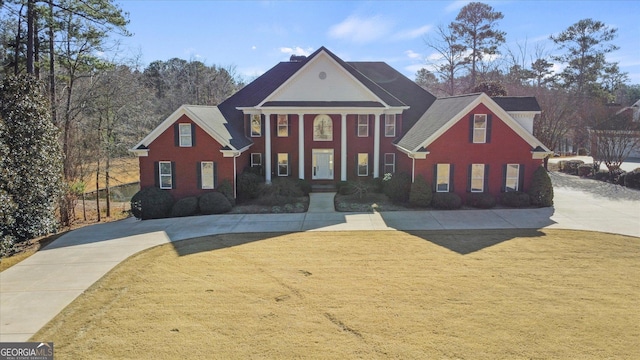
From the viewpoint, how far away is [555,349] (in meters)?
8.24

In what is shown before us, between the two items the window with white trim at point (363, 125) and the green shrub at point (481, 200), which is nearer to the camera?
the green shrub at point (481, 200)

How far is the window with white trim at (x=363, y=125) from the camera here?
89.6ft

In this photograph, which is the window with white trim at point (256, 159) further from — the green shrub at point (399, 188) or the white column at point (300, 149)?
the green shrub at point (399, 188)

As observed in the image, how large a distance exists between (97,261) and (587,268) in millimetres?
15973

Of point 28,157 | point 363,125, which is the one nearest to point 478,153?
point 363,125

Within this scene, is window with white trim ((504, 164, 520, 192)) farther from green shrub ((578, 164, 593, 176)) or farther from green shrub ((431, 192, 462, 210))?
green shrub ((578, 164, 593, 176))

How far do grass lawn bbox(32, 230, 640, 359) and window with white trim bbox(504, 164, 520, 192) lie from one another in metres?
7.20

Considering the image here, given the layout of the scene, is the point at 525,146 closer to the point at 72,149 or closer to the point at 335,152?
the point at 335,152

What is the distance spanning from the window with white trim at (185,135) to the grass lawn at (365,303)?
8482mm

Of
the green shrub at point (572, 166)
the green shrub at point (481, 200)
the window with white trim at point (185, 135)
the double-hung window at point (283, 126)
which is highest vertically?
the double-hung window at point (283, 126)

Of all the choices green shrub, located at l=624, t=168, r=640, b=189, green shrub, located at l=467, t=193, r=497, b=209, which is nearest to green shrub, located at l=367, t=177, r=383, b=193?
green shrub, located at l=467, t=193, r=497, b=209

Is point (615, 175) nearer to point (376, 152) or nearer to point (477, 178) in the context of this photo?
point (477, 178)

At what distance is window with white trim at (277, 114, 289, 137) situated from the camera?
1074 inches

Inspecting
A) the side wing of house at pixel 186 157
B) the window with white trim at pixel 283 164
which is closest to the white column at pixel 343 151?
the window with white trim at pixel 283 164
